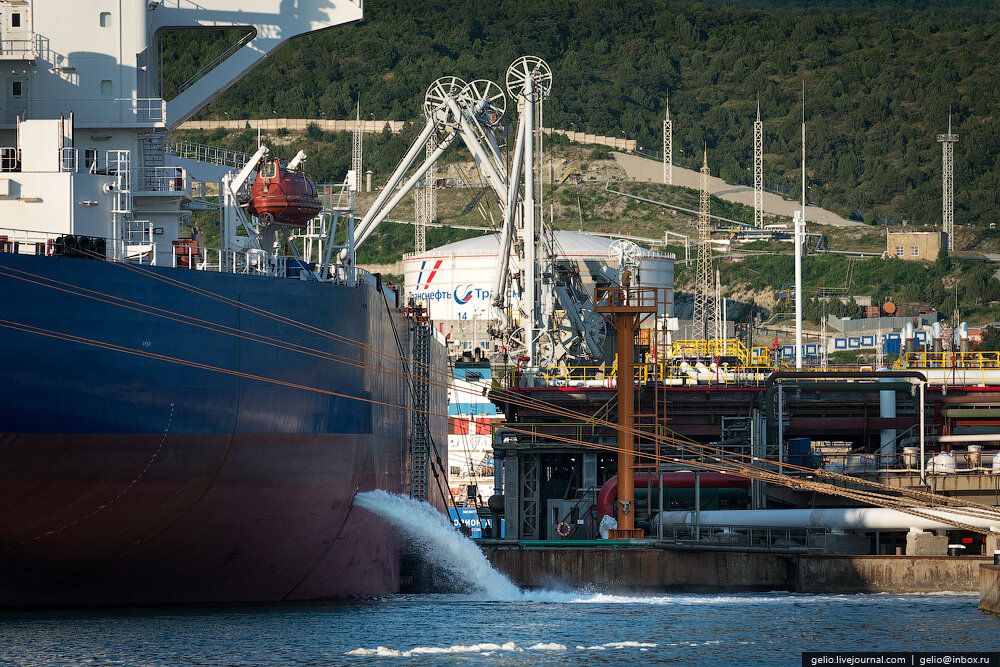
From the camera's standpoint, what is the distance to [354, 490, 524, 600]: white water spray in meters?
32.2

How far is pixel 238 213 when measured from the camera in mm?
30406

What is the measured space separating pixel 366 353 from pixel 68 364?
8.45 m

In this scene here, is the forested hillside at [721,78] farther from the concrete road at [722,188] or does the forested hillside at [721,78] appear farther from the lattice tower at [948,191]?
the lattice tower at [948,191]

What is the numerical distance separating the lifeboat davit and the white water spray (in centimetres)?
630

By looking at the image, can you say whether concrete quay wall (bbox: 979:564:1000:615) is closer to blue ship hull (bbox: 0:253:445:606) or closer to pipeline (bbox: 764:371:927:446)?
pipeline (bbox: 764:371:927:446)

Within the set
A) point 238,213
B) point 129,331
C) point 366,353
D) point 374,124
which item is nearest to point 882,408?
point 366,353

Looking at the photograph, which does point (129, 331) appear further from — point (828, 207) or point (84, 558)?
point (828, 207)

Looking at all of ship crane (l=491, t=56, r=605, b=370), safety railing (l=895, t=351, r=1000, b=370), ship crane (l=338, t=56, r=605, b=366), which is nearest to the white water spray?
ship crane (l=491, t=56, r=605, b=370)

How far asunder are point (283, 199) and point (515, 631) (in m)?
10.8

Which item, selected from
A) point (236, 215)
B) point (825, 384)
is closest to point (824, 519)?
point (825, 384)

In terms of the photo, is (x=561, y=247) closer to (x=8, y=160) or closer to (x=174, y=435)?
(x=8, y=160)

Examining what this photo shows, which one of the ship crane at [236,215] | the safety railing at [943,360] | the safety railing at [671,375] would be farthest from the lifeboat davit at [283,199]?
the safety railing at [943,360]

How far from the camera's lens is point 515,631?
25922 mm

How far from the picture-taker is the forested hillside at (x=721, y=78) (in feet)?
513
